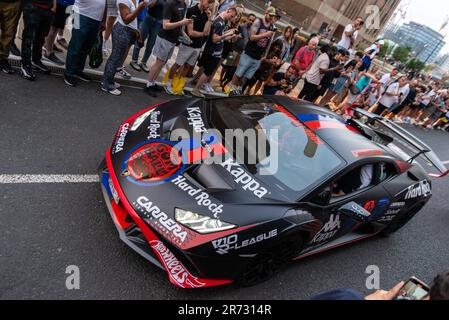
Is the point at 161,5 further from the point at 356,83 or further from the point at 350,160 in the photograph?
the point at 356,83

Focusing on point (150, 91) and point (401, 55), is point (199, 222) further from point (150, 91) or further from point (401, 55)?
point (401, 55)

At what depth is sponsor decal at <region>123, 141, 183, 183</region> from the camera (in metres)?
2.56

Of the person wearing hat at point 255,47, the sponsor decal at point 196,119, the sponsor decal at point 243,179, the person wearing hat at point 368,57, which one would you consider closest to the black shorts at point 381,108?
the person wearing hat at point 368,57

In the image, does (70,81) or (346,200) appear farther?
(70,81)

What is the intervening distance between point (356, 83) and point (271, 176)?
7.33 meters

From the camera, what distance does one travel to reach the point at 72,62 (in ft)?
15.4

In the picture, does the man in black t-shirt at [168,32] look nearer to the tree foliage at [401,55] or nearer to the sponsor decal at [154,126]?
the sponsor decal at [154,126]

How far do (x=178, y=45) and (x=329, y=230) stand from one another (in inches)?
189

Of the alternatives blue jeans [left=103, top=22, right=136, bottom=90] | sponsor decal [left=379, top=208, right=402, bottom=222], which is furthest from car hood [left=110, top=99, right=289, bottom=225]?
blue jeans [left=103, top=22, right=136, bottom=90]

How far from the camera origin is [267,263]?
8.85ft

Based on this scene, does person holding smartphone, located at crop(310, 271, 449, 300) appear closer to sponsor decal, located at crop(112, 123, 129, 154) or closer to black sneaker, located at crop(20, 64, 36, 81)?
sponsor decal, located at crop(112, 123, 129, 154)

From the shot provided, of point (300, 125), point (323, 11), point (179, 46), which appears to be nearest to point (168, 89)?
point (179, 46)
